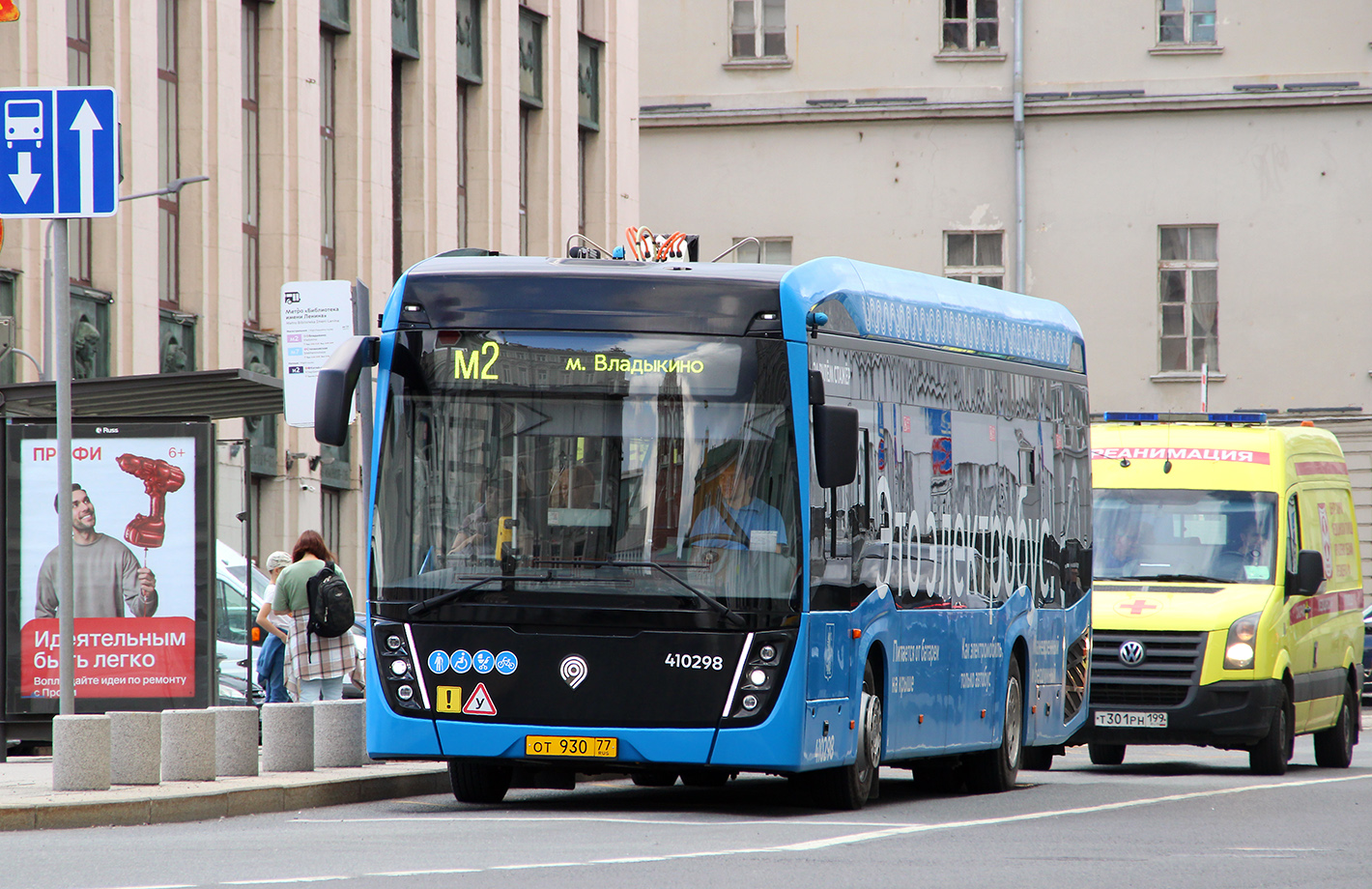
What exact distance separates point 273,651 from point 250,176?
14552mm

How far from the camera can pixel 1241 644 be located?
19.5 m

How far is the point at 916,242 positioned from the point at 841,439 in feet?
109

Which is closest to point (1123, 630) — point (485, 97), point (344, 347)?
point (344, 347)

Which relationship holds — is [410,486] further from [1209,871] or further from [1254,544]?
[1254,544]

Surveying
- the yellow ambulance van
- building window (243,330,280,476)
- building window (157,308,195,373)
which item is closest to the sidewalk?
the yellow ambulance van

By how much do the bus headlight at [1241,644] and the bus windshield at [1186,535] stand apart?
0.55 m

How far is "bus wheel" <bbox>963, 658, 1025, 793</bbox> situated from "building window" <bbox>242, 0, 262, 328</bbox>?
712 inches

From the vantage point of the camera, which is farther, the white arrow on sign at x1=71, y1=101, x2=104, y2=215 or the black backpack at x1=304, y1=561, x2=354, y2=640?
the black backpack at x1=304, y1=561, x2=354, y2=640

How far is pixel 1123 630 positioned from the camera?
19.9 m

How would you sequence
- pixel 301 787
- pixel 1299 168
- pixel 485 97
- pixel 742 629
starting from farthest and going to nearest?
pixel 1299 168
pixel 485 97
pixel 301 787
pixel 742 629

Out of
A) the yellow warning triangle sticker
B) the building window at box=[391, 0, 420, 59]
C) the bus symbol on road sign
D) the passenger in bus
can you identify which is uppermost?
the building window at box=[391, 0, 420, 59]

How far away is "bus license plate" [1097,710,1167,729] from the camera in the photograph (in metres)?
19.5

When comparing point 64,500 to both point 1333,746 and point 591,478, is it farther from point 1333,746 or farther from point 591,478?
point 1333,746

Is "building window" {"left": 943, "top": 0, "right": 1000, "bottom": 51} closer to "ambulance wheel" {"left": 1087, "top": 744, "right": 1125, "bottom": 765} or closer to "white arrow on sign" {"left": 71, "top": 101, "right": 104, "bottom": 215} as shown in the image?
"ambulance wheel" {"left": 1087, "top": 744, "right": 1125, "bottom": 765}
